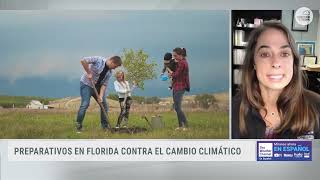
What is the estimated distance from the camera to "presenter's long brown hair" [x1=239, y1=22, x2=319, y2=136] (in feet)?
10.5

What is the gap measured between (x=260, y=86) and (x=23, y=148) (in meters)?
1.96

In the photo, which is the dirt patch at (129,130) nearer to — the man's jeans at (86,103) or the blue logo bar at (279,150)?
the man's jeans at (86,103)

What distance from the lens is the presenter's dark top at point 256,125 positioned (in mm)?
3223

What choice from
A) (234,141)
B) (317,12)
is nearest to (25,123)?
(234,141)

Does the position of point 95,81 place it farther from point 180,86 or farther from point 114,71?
point 180,86

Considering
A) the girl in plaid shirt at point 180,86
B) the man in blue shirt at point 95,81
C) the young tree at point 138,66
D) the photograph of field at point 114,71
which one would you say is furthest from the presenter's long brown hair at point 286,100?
the man in blue shirt at point 95,81

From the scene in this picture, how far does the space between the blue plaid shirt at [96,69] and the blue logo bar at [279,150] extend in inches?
51.8

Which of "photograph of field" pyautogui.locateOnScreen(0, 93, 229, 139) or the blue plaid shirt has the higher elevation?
the blue plaid shirt

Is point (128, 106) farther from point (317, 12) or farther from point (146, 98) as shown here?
point (317, 12)

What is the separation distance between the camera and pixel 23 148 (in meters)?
3.24

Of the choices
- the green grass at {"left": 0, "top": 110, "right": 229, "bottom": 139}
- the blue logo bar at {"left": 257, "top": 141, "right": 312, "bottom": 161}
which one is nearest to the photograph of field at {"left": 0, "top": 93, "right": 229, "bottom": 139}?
the green grass at {"left": 0, "top": 110, "right": 229, "bottom": 139}

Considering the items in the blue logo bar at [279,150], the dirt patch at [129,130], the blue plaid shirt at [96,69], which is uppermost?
the blue plaid shirt at [96,69]

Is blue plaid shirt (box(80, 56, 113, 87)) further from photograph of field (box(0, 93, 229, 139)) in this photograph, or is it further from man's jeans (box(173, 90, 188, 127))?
man's jeans (box(173, 90, 188, 127))

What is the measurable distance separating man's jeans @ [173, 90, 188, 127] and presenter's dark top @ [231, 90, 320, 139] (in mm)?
392
